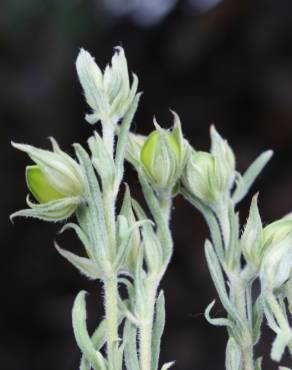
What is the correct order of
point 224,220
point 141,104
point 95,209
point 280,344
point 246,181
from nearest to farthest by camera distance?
point 280,344
point 95,209
point 224,220
point 246,181
point 141,104

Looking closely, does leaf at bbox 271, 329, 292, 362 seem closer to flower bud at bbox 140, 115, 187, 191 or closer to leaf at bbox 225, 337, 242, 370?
leaf at bbox 225, 337, 242, 370

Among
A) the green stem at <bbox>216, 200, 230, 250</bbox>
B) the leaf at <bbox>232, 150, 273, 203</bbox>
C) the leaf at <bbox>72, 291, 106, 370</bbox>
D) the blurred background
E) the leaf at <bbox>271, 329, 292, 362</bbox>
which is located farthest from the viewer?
the blurred background

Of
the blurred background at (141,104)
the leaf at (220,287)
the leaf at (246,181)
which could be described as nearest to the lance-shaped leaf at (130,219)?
the leaf at (220,287)

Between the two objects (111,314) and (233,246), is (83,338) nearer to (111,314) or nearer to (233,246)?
(111,314)

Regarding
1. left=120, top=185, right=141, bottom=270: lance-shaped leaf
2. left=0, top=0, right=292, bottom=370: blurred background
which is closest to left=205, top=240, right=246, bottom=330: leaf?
left=120, top=185, right=141, bottom=270: lance-shaped leaf

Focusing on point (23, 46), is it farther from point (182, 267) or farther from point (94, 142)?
point (94, 142)

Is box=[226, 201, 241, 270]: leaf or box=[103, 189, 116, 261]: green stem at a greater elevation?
box=[103, 189, 116, 261]: green stem

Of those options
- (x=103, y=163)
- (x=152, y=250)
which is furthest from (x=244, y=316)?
(x=103, y=163)

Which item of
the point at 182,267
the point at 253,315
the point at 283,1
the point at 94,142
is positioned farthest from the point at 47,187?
the point at 283,1
